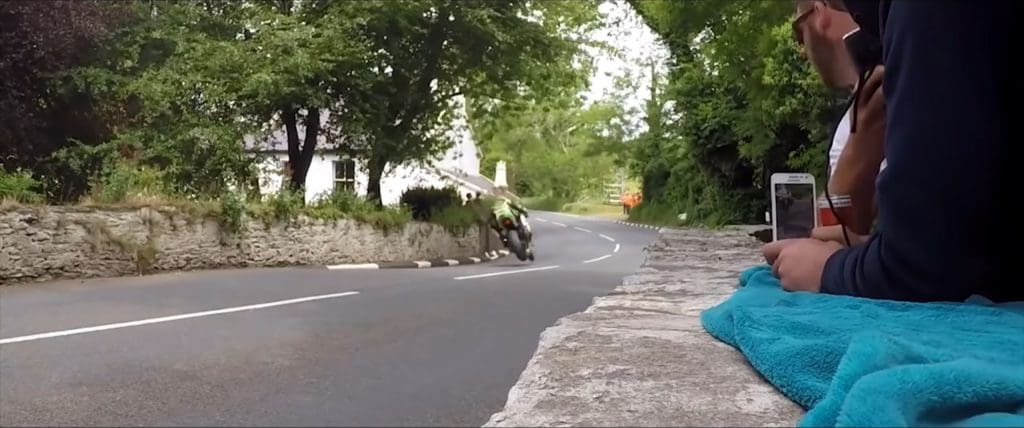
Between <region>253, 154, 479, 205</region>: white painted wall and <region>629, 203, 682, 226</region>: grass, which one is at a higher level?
<region>253, 154, 479, 205</region>: white painted wall

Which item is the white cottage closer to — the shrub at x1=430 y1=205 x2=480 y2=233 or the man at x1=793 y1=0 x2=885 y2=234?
the shrub at x1=430 y1=205 x2=480 y2=233

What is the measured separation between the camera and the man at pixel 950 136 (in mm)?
698

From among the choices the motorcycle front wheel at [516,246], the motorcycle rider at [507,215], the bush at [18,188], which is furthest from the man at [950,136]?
the motorcycle rider at [507,215]

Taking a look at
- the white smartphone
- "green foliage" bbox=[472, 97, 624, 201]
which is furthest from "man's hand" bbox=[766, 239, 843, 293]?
"green foliage" bbox=[472, 97, 624, 201]

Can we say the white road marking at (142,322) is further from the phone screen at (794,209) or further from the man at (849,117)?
the man at (849,117)

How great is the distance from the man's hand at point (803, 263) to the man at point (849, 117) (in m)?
0.05

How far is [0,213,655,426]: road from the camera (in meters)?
1.24

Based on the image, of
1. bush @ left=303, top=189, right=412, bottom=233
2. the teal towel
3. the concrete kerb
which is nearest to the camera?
the teal towel

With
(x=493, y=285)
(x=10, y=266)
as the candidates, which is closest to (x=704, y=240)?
(x=493, y=285)

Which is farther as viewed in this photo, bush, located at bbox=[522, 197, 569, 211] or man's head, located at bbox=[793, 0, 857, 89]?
bush, located at bbox=[522, 197, 569, 211]

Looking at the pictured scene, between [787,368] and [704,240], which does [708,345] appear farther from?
[704,240]

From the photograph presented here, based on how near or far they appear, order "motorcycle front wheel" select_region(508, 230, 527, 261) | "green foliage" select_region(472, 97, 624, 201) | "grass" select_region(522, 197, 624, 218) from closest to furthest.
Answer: "motorcycle front wheel" select_region(508, 230, 527, 261) → "grass" select_region(522, 197, 624, 218) → "green foliage" select_region(472, 97, 624, 201)

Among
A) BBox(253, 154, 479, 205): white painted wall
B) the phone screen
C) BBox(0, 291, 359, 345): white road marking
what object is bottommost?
BBox(0, 291, 359, 345): white road marking

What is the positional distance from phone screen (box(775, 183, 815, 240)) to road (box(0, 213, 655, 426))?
647 millimetres
